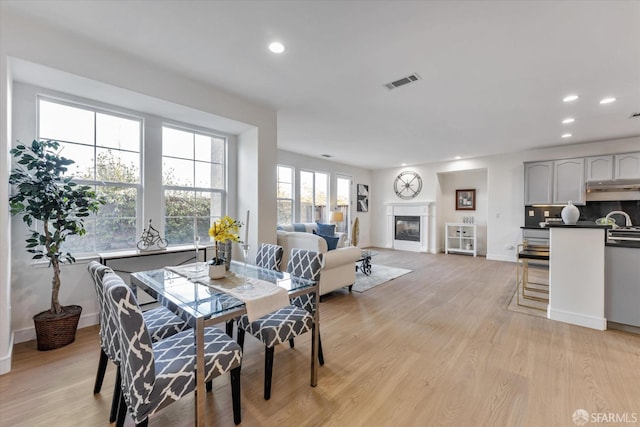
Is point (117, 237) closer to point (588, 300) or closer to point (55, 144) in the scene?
point (55, 144)

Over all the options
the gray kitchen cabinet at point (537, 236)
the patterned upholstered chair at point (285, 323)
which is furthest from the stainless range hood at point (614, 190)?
the patterned upholstered chair at point (285, 323)

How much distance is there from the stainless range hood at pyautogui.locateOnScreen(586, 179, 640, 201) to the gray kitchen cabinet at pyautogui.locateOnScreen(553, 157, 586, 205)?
18 cm

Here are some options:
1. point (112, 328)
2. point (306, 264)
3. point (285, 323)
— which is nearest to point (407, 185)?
point (306, 264)

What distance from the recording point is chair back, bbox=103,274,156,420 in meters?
1.16

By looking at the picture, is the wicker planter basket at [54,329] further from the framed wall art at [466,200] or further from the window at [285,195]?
the framed wall art at [466,200]

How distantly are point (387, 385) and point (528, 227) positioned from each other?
5.83 meters

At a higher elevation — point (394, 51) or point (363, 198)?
point (394, 51)

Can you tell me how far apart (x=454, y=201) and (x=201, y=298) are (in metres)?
8.06

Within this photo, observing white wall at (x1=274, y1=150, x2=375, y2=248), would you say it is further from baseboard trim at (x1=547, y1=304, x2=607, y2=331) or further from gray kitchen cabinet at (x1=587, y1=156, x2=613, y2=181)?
baseboard trim at (x1=547, y1=304, x2=607, y2=331)

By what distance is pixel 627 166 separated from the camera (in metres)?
4.98

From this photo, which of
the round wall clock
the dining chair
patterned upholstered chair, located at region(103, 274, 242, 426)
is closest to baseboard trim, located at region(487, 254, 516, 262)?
the round wall clock

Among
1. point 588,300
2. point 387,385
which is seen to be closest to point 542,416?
point 387,385

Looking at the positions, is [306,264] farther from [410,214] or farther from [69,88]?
[410,214]

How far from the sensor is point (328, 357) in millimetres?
2256
